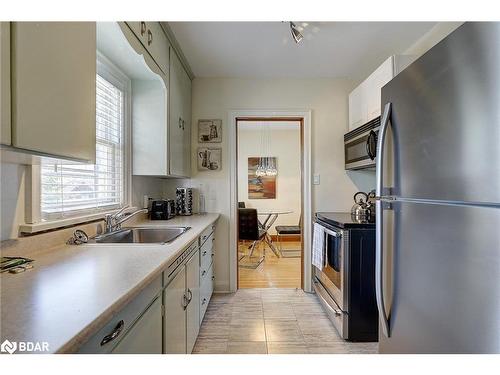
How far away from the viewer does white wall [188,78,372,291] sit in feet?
9.70

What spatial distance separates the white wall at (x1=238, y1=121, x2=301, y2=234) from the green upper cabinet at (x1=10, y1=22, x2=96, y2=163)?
4.72m

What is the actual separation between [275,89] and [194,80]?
91 centimetres

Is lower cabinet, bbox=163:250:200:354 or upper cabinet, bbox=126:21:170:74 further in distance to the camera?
upper cabinet, bbox=126:21:170:74

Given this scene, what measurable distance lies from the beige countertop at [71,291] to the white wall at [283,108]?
1758 millimetres

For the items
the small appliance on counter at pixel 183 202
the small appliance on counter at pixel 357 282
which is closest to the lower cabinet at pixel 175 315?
the small appliance on counter at pixel 357 282

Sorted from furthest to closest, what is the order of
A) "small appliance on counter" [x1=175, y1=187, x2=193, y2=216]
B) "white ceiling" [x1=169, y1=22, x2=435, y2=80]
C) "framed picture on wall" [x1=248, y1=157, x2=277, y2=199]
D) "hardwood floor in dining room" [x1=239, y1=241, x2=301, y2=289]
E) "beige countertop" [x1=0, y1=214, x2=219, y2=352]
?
"framed picture on wall" [x1=248, y1=157, x2=277, y2=199]
"hardwood floor in dining room" [x1=239, y1=241, x2=301, y2=289]
"small appliance on counter" [x1=175, y1=187, x2=193, y2=216]
"white ceiling" [x1=169, y1=22, x2=435, y2=80]
"beige countertop" [x1=0, y1=214, x2=219, y2=352]

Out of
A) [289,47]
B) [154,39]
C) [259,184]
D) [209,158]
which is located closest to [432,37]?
[289,47]

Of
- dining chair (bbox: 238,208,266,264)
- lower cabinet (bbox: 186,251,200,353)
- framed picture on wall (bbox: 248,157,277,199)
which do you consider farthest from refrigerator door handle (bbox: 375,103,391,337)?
framed picture on wall (bbox: 248,157,277,199)

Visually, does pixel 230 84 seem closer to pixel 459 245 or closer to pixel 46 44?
pixel 46 44

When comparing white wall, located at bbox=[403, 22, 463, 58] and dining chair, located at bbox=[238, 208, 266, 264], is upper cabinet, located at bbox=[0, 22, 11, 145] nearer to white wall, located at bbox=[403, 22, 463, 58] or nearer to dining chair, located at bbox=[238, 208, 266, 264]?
white wall, located at bbox=[403, 22, 463, 58]

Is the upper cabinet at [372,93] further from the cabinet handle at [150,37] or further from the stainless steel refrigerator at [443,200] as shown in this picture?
the cabinet handle at [150,37]

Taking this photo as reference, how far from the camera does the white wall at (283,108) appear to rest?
2.96 metres
